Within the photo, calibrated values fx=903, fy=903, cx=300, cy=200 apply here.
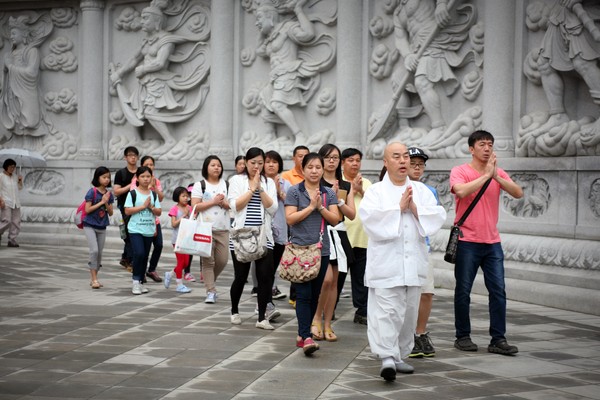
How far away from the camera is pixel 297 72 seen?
52.4 feet

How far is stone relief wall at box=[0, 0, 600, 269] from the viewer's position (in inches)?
455

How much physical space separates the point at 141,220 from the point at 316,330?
4.02 metres

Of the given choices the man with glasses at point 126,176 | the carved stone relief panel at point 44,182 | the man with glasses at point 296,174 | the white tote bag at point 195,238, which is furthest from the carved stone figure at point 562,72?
the carved stone relief panel at point 44,182

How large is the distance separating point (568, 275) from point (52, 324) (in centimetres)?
588

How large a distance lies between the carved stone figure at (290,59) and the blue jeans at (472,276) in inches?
325

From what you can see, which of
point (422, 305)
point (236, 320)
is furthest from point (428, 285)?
point (236, 320)

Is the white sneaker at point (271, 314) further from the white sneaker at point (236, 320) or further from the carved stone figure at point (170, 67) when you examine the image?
the carved stone figure at point (170, 67)

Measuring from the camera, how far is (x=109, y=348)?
25.5 ft

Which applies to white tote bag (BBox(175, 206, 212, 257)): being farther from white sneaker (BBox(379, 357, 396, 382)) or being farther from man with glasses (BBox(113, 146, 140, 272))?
white sneaker (BBox(379, 357, 396, 382))

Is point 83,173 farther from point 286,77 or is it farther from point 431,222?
point 431,222

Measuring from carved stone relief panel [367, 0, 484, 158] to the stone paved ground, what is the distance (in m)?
3.43

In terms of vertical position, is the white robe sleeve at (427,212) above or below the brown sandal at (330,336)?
above

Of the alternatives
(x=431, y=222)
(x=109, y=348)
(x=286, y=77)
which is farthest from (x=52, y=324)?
Answer: (x=286, y=77)

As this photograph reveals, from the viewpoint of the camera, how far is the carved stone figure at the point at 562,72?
1116cm
